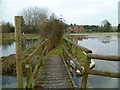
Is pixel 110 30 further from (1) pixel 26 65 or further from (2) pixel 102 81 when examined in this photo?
(1) pixel 26 65

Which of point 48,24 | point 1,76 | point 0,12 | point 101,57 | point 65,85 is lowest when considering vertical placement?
point 1,76

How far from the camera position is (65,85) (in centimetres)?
334

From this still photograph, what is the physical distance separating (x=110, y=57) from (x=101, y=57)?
0.13m

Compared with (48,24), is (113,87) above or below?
below

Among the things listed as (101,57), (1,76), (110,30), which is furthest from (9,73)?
(110,30)

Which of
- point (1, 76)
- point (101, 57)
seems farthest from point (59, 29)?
point (101, 57)

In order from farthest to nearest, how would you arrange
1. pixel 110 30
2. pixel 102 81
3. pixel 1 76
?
pixel 110 30, pixel 1 76, pixel 102 81

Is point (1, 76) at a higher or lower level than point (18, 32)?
lower

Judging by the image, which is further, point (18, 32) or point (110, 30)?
point (110, 30)

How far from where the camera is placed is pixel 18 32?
98.9 inches

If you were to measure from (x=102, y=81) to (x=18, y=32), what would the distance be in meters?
7.99

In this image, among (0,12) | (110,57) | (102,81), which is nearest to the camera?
(110,57)

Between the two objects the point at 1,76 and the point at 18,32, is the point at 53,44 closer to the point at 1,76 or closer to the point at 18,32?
the point at 1,76

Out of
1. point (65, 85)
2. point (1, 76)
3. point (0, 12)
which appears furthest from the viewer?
point (0, 12)
